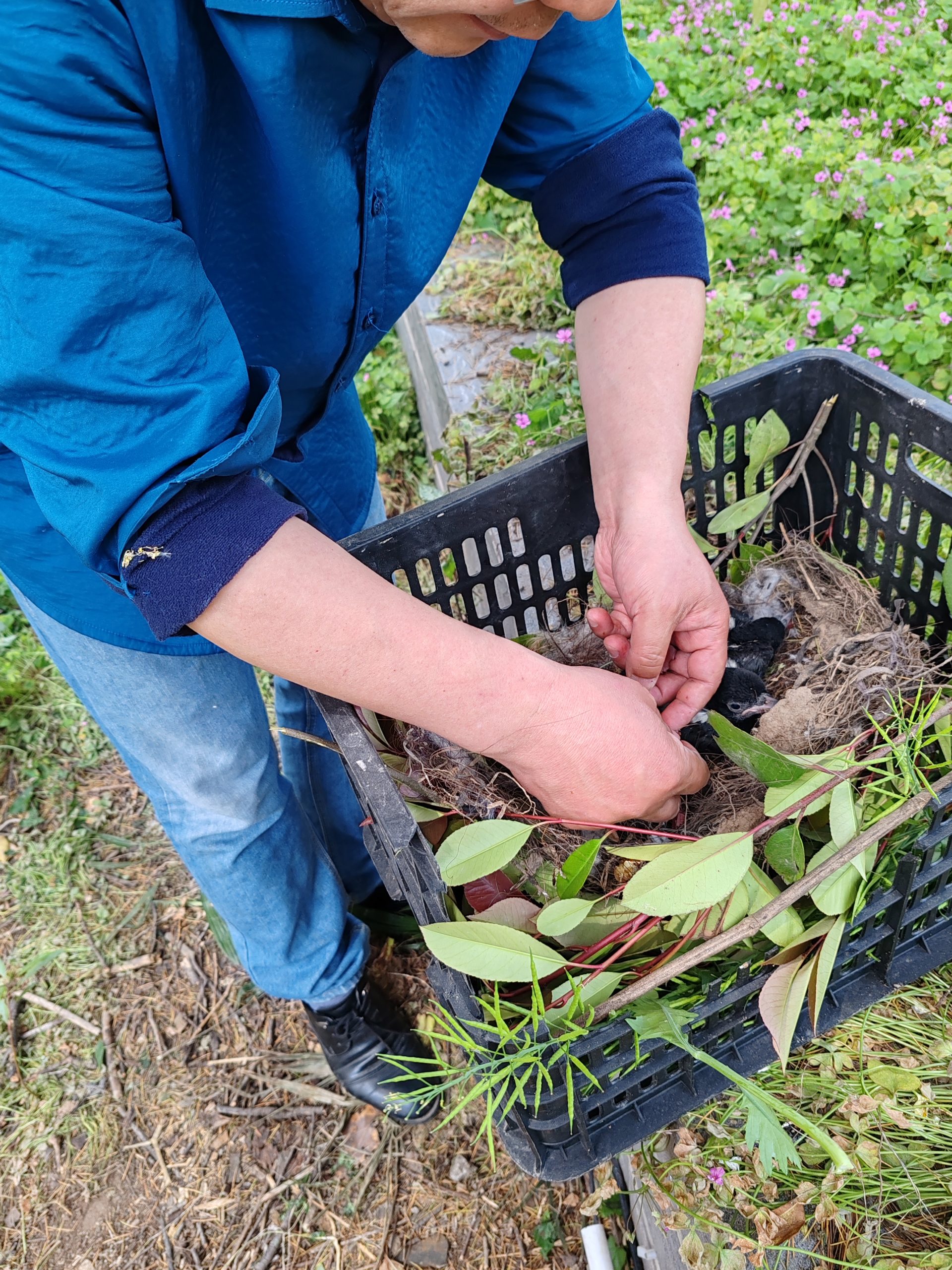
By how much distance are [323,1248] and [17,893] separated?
3.40 ft

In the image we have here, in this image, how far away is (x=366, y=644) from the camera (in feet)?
2.86

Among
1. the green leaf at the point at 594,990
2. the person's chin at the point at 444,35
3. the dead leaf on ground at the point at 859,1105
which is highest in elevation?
the person's chin at the point at 444,35

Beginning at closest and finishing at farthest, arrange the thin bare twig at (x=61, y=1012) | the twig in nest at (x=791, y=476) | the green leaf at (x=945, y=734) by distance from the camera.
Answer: the green leaf at (x=945, y=734)
the twig in nest at (x=791, y=476)
the thin bare twig at (x=61, y=1012)

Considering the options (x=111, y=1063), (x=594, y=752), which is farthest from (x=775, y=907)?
(x=111, y=1063)

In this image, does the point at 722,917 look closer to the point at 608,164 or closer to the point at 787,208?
the point at 608,164

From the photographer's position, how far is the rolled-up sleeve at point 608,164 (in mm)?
1167

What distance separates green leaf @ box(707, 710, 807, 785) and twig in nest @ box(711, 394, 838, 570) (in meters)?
0.49

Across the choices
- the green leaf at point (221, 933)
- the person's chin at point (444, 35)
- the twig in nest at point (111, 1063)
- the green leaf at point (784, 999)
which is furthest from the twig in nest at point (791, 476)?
the twig in nest at point (111, 1063)

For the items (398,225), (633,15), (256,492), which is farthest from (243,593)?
(633,15)

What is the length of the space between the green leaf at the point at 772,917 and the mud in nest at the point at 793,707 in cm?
10

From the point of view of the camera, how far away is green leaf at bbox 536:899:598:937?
A: 94 cm

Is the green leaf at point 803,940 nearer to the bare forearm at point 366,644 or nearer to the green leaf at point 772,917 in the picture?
the green leaf at point 772,917

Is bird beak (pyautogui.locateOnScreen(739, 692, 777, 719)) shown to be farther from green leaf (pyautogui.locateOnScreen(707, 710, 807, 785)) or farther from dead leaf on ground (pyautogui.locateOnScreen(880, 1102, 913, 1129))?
dead leaf on ground (pyautogui.locateOnScreen(880, 1102, 913, 1129))

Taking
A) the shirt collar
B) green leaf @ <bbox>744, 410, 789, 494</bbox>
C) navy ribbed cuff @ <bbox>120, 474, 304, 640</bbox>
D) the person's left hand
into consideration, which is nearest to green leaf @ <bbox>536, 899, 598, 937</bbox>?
the person's left hand
